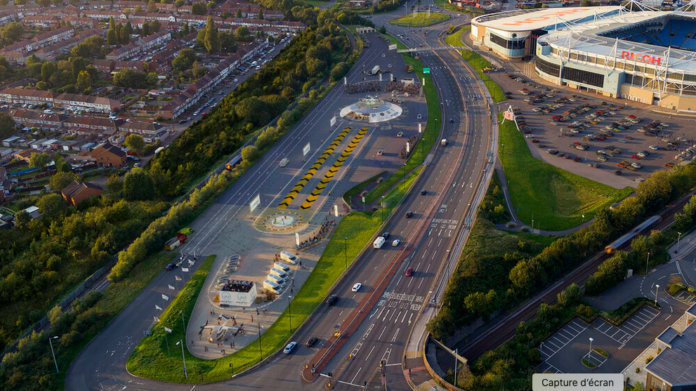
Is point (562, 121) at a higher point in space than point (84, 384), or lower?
higher

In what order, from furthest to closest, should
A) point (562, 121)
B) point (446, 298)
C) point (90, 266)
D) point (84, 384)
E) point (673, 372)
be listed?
point (562, 121) < point (90, 266) < point (446, 298) < point (84, 384) < point (673, 372)

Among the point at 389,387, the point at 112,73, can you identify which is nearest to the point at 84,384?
the point at 389,387

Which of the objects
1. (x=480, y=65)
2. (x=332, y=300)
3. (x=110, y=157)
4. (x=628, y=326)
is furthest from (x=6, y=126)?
(x=628, y=326)

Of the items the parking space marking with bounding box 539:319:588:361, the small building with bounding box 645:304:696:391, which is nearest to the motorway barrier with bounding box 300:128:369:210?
the parking space marking with bounding box 539:319:588:361

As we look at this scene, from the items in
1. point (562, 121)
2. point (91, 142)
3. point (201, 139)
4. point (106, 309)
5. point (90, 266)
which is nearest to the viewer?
point (106, 309)

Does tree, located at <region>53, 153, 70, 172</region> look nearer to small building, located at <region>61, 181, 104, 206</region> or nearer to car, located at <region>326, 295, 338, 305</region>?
small building, located at <region>61, 181, 104, 206</region>

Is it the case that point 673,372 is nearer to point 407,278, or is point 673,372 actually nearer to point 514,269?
point 514,269

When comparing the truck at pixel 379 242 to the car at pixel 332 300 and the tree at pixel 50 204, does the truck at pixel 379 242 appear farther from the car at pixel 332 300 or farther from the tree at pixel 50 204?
the tree at pixel 50 204

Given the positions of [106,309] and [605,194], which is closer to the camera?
[106,309]
